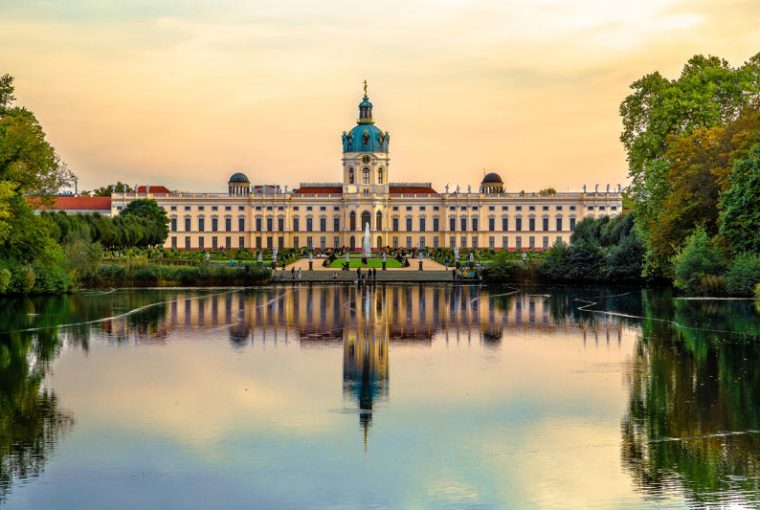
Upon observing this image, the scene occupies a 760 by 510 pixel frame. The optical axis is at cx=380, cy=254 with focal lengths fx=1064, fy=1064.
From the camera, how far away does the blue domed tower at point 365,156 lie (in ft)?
332

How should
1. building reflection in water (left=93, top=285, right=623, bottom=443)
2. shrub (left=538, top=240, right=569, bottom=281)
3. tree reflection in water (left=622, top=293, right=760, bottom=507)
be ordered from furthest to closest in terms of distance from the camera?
shrub (left=538, top=240, right=569, bottom=281) → building reflection in water (left=93, top=285, right=623, bottom=443) → tree reflection in water (left=622, top=293, right=760, bottom=507)

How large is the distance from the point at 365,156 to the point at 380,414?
289 feet

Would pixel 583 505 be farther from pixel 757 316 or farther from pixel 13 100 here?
pixel 13 100

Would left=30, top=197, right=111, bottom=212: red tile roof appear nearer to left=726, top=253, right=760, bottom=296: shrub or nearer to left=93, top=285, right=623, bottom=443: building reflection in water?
left=93, top=285, right=623, bottom=443: building reflection in water

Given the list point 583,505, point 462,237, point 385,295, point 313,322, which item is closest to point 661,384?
point 583,505

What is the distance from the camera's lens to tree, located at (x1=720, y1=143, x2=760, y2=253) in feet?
90.6

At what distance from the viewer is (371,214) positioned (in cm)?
10125

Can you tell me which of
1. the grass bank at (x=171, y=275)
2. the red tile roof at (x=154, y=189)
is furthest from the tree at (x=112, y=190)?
the grass bank at (x=171, y=275)

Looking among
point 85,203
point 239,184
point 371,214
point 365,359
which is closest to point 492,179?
point 371,214

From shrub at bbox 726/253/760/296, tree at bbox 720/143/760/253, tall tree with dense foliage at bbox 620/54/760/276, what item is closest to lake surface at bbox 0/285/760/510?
tree at bbox 720/143/760/253

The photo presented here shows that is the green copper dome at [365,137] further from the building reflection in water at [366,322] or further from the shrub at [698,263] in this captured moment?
the shrub at [698,263]

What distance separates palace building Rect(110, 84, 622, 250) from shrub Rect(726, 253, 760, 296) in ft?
235

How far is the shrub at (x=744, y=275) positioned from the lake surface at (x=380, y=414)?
4.76 metres

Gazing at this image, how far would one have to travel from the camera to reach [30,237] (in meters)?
32.8
